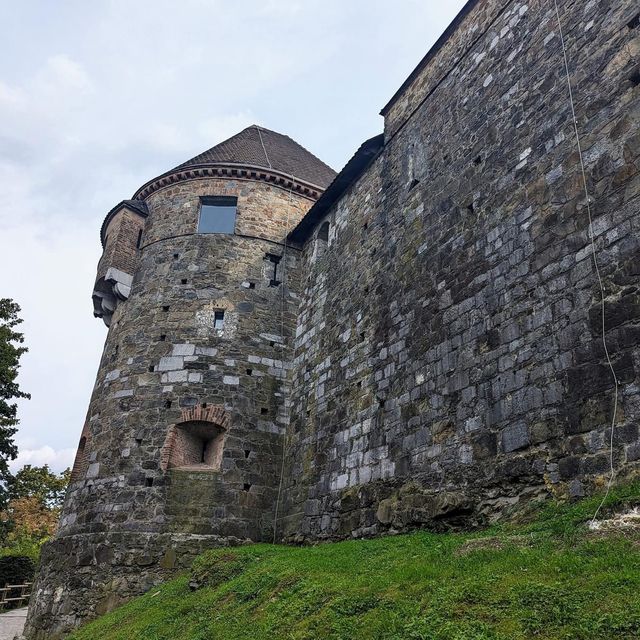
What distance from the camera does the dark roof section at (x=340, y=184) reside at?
12594 mm

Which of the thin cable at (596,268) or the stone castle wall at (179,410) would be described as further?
the stone castle wall at (179,410)

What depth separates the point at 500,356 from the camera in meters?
7.53

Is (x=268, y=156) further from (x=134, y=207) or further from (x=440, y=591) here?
(x=440, y=591)

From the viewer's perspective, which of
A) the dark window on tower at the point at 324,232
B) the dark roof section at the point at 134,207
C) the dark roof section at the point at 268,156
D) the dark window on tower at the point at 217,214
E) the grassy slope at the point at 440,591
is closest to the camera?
the grassy slope at the point at 440,591

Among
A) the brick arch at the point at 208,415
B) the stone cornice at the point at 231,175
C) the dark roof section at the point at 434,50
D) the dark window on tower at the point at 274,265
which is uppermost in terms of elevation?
the stone cornice at the point at 231,175

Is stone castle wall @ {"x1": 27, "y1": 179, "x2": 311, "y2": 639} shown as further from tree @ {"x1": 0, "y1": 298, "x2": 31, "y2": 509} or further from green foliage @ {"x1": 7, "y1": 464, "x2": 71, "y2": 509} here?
green foliage @ {"x1": 7, "y1": 464, "x2": 71, "y2": 509}

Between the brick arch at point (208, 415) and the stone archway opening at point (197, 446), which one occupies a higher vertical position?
the brick arch at point (208, 415)

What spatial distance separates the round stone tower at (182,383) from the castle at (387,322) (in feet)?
0.17

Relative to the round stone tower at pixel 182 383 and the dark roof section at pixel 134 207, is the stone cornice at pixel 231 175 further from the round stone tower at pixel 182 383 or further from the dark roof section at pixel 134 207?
the dark roof section at pixel 134 207

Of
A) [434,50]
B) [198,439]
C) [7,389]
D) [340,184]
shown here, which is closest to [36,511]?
[7,389]

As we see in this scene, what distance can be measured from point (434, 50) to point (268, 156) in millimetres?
6526

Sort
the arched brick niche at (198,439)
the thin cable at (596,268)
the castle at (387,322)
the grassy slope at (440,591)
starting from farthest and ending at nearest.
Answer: the arched brick niche at (198,439) < the castle at (387,322) < the thin cable at (596,268) < the grassy slope at (440,591)

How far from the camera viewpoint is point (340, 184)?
13.5 m

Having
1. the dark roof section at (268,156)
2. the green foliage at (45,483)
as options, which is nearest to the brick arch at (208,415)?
the dark roof section at (268,156)
